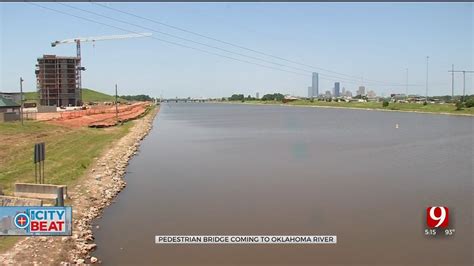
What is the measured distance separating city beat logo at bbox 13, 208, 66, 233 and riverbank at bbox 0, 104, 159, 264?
0.27m

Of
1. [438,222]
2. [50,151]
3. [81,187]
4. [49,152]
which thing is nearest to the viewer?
[438,222]

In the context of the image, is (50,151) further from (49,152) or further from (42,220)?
(42,220)

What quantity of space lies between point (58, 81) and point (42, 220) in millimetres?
143216

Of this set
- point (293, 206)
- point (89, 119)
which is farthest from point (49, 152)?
point (89, 119)

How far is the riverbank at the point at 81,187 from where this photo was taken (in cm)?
1045

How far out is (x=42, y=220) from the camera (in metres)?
11.2

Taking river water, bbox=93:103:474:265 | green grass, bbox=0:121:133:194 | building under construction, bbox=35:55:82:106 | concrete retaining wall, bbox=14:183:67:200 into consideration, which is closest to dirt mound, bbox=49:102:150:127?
green grass, bbox=0:121:133:194

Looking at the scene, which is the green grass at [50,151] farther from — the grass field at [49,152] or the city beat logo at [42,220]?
the city beat logo at [42,220]

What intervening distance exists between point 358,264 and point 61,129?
37244 millimetres

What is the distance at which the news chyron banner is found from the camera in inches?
425

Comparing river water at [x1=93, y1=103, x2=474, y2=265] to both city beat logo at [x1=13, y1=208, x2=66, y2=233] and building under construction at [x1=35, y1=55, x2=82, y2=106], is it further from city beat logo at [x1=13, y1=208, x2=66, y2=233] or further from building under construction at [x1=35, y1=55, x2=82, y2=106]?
building under construction at [x1=35, y1=55, x2=82, y2=106]

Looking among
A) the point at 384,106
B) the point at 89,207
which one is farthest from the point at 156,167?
the point at 384,106

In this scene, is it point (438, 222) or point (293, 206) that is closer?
point (438, 222)

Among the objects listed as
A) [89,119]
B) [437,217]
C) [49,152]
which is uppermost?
[89,119]
